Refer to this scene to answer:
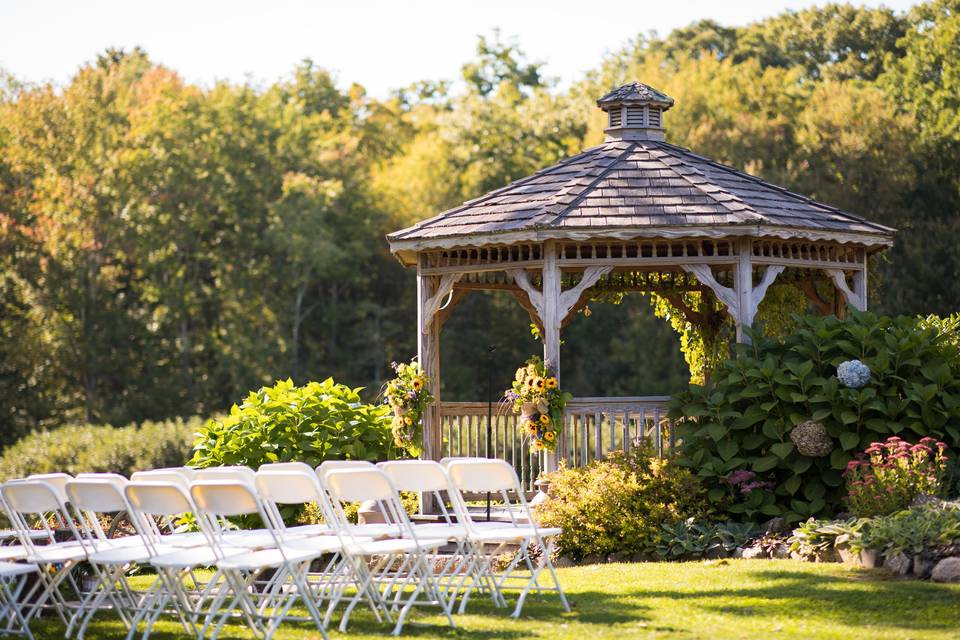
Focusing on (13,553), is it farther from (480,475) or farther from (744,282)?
(744,282)

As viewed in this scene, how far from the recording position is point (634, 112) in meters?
15.2

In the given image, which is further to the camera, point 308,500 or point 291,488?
point 308,500

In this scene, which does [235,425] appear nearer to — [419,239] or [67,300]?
[419,239]

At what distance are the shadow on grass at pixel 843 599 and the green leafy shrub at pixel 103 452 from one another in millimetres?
18590

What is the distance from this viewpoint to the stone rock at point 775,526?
11.3 m

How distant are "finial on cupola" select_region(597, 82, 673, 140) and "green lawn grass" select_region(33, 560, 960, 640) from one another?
6.49m

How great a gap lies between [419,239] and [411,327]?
22954 mm

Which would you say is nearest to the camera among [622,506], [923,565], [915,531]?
[923,565]

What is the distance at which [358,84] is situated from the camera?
45750 millimetres

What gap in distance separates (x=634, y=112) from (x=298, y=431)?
5216 mm

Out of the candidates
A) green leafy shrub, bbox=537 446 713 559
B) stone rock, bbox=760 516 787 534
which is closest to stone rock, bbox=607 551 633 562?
green leafy shrub, bbox=537 446 713 559

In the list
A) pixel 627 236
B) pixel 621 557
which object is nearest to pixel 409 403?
pixel 627 236

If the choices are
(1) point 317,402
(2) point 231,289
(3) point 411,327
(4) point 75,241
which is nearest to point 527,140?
(3) point 411,327

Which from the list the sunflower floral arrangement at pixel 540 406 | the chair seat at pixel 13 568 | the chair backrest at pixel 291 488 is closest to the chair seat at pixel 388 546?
the chair backrest at pixel 291 488
